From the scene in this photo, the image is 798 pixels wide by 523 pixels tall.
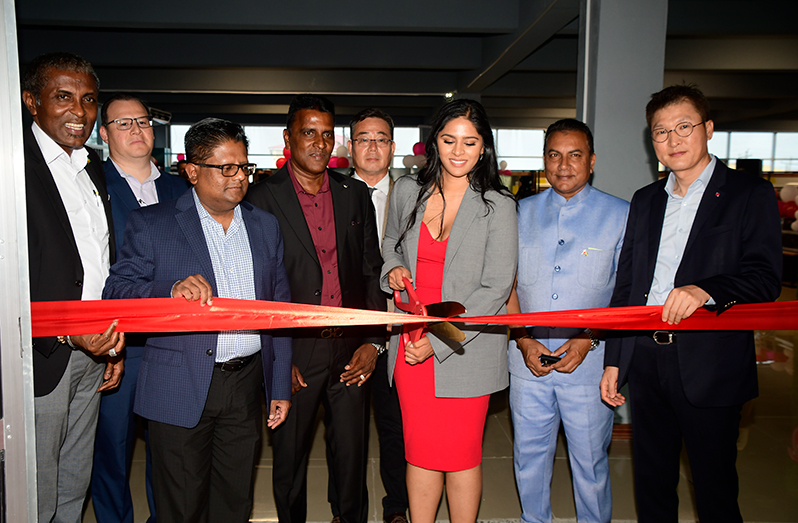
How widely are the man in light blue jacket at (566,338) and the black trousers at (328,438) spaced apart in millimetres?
810

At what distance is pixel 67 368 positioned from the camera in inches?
88.0

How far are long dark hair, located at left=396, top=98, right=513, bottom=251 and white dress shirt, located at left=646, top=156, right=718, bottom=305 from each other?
2.32 feet

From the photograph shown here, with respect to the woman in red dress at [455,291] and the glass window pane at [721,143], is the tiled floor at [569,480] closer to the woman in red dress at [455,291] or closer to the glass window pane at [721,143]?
the woman in red dress at [455,291]

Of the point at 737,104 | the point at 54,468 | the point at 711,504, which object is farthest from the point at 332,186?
the point at 737,104

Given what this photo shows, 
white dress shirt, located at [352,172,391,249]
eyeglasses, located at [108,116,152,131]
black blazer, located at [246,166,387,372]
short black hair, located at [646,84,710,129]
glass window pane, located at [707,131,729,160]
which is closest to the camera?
short black hair, located at [646,84,710,129]

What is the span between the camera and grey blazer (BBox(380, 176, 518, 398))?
7.38 feet

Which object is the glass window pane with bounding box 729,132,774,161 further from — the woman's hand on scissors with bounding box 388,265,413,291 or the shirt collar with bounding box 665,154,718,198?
the woman's hand on scissors with bounding box 388,265,413,291

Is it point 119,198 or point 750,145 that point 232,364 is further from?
point 750,145

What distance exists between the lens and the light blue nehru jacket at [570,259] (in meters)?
2.46

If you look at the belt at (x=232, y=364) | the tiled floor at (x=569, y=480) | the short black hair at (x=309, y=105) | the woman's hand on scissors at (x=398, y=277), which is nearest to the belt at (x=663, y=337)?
the woman's hand on scissors at (x=398, y=277)

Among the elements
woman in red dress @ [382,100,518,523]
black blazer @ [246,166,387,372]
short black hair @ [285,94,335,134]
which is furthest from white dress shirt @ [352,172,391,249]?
woman in red dress @ [382,100,518,523]

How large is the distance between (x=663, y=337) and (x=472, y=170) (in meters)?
1.10

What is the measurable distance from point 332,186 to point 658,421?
6.25 feet

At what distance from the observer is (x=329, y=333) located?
8.50 feet
